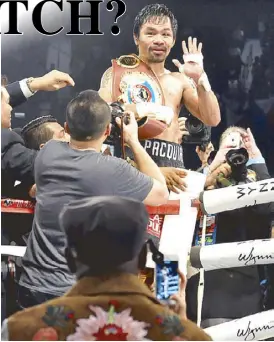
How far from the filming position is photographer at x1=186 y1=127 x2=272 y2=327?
203cm

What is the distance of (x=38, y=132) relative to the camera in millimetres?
2037

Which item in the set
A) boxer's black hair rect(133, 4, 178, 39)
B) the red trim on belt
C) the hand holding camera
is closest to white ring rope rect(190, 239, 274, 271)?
the hand holding camera

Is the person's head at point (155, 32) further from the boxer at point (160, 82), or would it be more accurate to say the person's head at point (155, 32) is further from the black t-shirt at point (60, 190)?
the black t-shirt at point (60, 190)

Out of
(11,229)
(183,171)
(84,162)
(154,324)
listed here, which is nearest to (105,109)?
(84,162)

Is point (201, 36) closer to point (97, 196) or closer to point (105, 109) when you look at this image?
point (105, 109)

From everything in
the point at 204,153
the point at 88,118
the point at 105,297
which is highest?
the point at 88,118

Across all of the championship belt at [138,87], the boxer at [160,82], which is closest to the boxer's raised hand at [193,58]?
the boxer at [160,82]

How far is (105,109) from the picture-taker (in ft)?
6.50

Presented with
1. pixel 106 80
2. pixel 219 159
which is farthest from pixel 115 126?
pixel 219 159

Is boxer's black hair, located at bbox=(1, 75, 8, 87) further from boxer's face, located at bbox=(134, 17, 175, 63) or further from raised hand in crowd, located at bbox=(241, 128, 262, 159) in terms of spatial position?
raised hand in crowd, located at bbox=(241, 128, 262, 159)

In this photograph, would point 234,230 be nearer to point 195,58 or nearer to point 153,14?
point 195,58

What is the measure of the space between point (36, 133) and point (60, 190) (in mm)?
220

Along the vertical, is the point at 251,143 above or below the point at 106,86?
below

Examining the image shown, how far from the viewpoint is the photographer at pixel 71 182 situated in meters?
1.94
